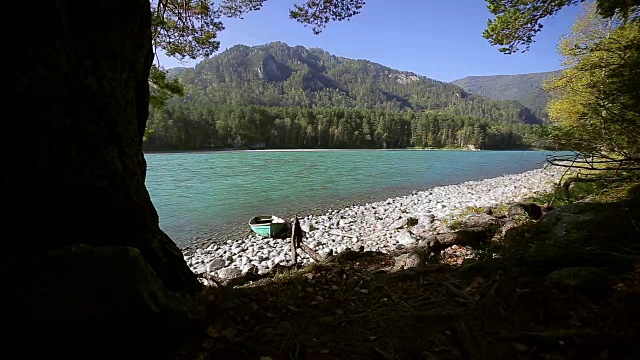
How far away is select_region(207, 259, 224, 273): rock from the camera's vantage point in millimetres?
10320

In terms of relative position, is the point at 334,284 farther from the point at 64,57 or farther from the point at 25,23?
the point at 25,23

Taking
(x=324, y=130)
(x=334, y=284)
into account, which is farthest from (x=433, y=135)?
(x=334, y=284)

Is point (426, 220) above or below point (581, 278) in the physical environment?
below

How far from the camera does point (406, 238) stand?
36.3 ft

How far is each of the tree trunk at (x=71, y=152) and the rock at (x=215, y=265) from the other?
300 inches

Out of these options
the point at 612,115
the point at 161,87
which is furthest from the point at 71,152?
the point at 161,87

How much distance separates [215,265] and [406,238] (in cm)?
641

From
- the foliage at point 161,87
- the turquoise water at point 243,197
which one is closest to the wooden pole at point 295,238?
the foliage at point 161,87

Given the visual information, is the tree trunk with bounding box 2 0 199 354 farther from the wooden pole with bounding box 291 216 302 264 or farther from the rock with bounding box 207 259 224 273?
the rock with bounding box 207 259 224 273

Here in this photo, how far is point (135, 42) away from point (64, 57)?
0.83 metres

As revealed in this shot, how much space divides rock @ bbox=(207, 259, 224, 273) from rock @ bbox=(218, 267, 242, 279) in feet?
→ 1.79

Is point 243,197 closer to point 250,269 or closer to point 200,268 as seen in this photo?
point 200,268

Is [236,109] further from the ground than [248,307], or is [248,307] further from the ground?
[236,109]

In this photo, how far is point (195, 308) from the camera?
8.96ft
